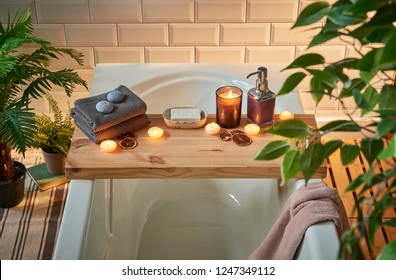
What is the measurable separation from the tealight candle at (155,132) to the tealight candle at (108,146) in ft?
0.48

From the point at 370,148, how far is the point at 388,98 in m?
0.08

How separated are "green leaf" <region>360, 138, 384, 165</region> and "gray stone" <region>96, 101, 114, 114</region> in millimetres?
1437

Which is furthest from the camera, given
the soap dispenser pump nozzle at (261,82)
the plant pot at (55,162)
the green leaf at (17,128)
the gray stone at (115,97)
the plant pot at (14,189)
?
the plant pot at (55,162)

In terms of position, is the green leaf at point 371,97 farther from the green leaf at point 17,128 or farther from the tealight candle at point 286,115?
the green leaf at point 17,128

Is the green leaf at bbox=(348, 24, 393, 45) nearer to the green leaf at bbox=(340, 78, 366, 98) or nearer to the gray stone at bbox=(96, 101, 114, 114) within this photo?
the green leaf at bbox=(340, 78, 366, 98)

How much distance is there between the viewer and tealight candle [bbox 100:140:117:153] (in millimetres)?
2113

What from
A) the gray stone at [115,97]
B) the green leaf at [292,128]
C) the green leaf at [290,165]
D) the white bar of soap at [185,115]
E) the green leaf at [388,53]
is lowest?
the white bar of soap at [185,115]

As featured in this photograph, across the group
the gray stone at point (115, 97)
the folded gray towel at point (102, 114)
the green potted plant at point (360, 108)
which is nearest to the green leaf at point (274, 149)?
the green potted plant at point (360, 108)

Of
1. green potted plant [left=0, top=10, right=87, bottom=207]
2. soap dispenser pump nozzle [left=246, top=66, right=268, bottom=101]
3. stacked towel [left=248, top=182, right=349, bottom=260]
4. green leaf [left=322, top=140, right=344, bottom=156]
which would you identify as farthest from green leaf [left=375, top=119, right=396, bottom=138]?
green potted plant [left=0, top=10, right=87, bottom=207]

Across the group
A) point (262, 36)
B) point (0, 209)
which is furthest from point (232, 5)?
point (0, 209)

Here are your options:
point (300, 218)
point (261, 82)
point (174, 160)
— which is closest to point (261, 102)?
point (261, 82)

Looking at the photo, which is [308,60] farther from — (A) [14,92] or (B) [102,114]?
(A) [14,92]

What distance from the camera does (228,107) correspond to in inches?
87.8

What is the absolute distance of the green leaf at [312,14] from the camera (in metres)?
0.85
